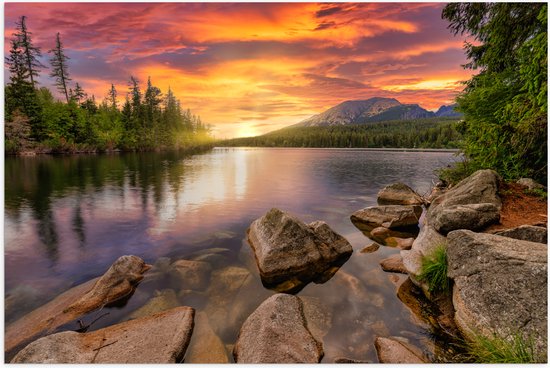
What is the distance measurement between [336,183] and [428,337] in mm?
28014

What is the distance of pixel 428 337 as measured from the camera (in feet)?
20.2

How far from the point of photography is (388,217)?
47.9 feet

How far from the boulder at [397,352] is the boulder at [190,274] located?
18.1 feet

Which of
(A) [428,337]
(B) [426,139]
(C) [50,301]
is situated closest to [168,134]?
(C) [50,301]

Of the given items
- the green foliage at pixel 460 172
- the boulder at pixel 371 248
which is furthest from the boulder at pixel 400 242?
the green foliage at pixel 460 172

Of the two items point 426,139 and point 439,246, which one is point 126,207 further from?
point 426,139

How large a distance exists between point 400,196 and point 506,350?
1735cm

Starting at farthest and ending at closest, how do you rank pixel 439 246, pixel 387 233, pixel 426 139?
pixel 426 139 → pixel 387 233 → pixel 439 246

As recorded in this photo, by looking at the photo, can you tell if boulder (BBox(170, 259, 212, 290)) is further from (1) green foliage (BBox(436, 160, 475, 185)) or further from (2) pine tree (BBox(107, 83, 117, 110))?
A: (2) pine tree (BBox(107, 83, 117, 110))

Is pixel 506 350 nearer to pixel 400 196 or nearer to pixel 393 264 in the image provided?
pixel 393 264

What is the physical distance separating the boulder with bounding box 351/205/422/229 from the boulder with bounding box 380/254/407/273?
14.3 feet

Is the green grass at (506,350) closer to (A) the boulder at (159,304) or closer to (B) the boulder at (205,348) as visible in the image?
(B) the boulder at (205,348)

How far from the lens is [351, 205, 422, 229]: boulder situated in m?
14.0

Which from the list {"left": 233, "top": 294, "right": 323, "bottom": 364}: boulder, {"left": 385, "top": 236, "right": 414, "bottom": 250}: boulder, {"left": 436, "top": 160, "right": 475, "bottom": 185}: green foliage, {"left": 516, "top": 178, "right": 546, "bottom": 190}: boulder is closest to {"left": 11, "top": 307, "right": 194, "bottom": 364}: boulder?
{"left": 233, "top": 294, "right": 323, "bottom": 364}: boulder
